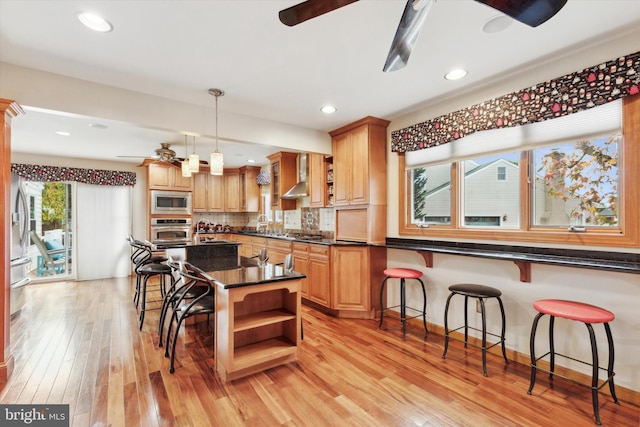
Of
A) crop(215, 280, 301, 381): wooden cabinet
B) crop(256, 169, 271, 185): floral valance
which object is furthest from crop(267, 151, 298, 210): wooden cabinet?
crop(215, 280, 301, 381): wooden cabinet

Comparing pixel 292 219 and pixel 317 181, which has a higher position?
pixel 317 181

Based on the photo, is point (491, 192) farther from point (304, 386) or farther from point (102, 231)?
point (102, 231)

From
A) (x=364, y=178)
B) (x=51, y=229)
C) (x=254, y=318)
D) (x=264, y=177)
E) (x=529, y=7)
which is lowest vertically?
(x=254, y=318)

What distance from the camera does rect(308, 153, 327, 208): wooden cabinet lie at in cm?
441

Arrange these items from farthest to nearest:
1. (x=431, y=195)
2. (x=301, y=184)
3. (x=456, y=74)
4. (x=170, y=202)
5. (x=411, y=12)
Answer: (x=170, y=202) < (x=301, y=184) < (x=431, y=195) < (x=456, y=74) < (x=411, y=12)

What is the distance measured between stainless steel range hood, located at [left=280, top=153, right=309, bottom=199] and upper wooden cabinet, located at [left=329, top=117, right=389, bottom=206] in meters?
1.15

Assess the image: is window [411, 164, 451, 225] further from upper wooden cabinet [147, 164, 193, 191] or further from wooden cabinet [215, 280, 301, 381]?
upper wooden cabinet [147, 164, 193, 191]

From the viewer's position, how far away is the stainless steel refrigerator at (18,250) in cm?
321

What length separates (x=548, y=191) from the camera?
2389 mm

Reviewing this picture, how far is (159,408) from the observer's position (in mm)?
1852

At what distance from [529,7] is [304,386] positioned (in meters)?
2.43

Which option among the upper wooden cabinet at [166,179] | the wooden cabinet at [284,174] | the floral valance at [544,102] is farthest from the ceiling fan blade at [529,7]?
the upper wooden cabinet at [166,179]

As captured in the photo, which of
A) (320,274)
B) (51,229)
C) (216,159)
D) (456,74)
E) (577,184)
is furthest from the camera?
(51,229)

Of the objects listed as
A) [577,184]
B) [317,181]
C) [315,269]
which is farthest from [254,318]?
[577,184]
